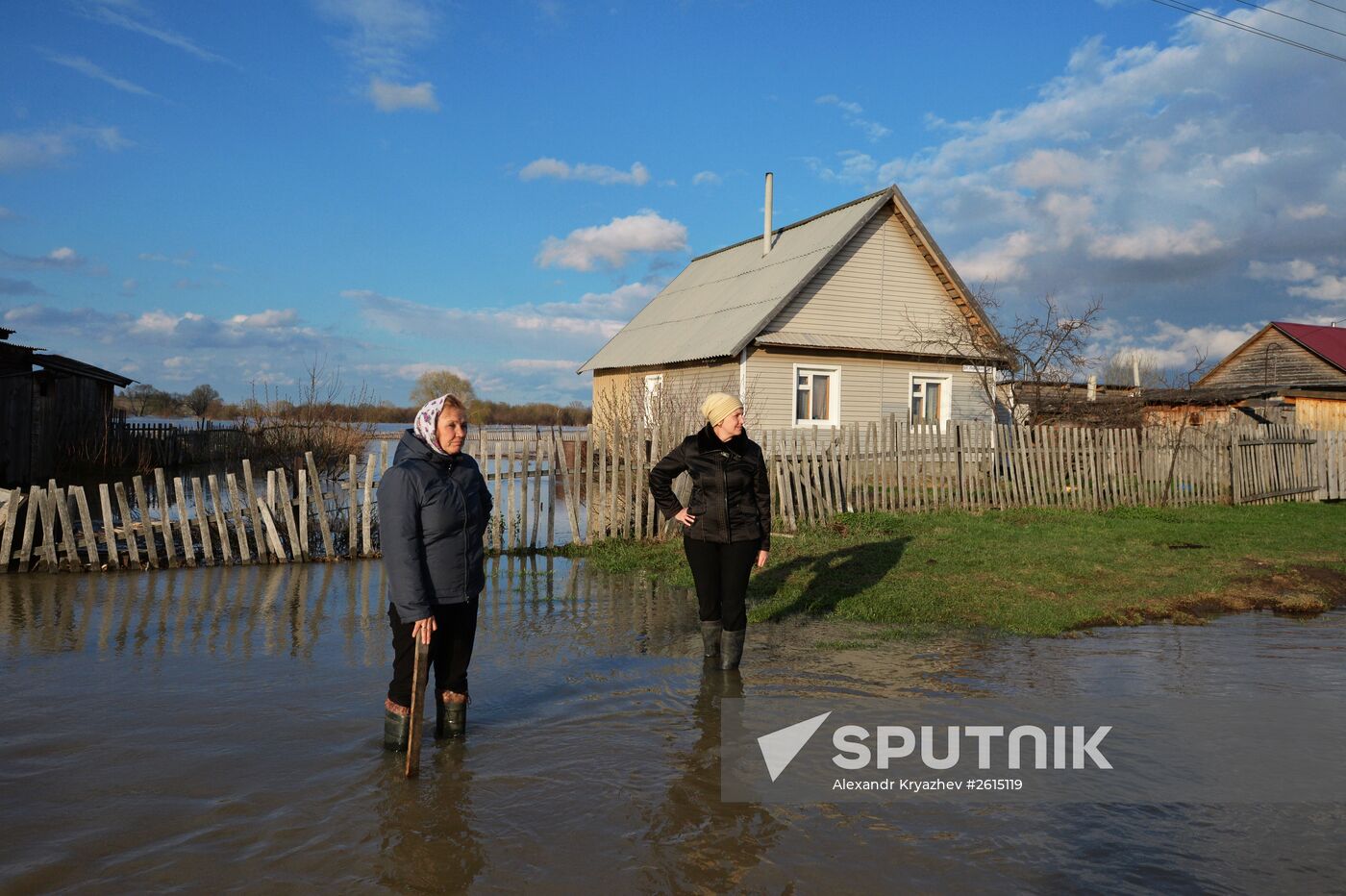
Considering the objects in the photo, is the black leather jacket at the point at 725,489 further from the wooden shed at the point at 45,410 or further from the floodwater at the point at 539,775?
the wooden shed at the point at 45,410

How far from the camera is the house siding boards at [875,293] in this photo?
20359 millimetres

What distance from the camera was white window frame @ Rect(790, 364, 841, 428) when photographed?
66.4ft

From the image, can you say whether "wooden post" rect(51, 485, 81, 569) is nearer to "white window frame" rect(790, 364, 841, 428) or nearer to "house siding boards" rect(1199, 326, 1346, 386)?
"white window frame" rect(790, 364, 841, 428)

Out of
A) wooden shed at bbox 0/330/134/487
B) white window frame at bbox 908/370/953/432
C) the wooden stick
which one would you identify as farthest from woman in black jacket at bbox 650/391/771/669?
wooden shed at bbox 0/330/134/487

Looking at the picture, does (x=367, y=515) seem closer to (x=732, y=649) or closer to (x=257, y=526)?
(x=257, y=526)

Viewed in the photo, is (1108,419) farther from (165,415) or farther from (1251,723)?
(165,415)

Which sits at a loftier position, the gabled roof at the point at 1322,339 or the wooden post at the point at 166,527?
the gabled roof at the point at 1322,339

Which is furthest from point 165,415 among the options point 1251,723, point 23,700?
point 1251,723

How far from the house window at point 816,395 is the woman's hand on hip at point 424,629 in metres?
16.5

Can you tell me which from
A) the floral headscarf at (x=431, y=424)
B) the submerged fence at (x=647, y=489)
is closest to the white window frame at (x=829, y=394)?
the submerged fence at (x=647, y=489)

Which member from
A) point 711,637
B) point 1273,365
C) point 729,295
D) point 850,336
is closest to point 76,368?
point 729,295

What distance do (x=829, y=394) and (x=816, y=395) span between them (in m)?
0.33

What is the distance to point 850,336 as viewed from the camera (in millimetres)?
20688

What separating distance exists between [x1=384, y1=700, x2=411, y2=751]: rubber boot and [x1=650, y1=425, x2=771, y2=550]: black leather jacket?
87.2 inches
